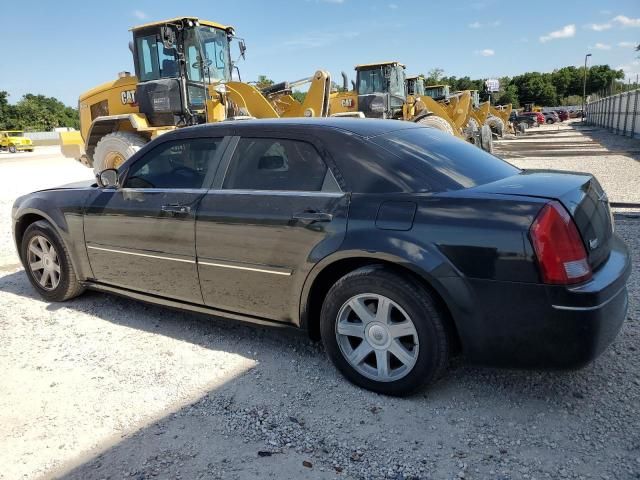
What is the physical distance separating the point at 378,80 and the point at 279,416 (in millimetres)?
16372

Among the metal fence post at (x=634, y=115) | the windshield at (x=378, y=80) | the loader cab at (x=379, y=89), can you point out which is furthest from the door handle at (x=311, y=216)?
the metal fence post at (x=634, y=115)

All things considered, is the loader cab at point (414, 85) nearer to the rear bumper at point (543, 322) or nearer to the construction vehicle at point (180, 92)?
the construction vehicle at point (180, 92)

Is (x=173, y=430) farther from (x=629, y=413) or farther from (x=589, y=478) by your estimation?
(x=629, y=413)

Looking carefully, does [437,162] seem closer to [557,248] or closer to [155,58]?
[557,248]

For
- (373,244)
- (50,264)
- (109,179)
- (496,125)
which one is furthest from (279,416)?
(496,125)

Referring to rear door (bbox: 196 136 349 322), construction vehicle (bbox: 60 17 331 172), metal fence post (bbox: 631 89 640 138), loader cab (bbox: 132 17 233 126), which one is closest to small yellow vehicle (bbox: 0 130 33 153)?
construction vehicle (bbox: 60 17 331 172)

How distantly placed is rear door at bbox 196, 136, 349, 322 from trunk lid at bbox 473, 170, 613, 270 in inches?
36.7

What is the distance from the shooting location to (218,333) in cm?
404

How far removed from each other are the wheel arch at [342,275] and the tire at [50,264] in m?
2.52

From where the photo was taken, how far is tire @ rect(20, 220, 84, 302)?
182 inches

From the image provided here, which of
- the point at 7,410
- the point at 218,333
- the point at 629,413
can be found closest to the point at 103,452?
the point at 7,410

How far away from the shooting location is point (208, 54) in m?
10.3

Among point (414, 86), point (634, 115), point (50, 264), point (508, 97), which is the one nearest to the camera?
point (50, 264)

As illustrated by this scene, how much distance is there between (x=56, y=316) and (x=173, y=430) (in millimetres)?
2328
